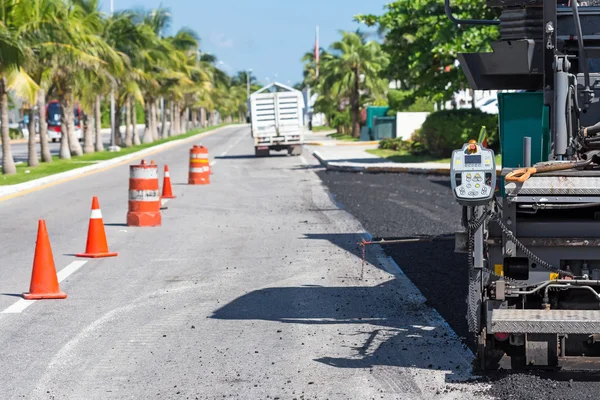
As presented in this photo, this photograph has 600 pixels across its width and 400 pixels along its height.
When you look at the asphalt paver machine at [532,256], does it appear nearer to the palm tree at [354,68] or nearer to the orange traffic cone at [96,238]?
the orange traffic cone at [96,238]

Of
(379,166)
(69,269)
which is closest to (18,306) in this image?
(69,269)

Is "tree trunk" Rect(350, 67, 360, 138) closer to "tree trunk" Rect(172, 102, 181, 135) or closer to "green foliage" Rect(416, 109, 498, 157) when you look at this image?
"tree trunk" Rect(172, 102, 181, 135)

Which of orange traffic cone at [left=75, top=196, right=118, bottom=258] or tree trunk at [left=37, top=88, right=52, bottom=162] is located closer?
orange traffic cone at [left=75, top=196, right=118, bottom=258]

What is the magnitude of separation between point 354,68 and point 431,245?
62.7 metres

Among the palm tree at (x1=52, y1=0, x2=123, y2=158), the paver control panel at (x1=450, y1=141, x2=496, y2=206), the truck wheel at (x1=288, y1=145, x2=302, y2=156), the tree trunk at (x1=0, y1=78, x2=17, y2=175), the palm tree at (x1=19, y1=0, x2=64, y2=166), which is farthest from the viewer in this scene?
the truck wheel at (x1=288, y1=145, x2=302, y2=156)

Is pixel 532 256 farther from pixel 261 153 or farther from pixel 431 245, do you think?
pixel 261 153

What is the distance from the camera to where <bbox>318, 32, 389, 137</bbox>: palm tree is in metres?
74.9

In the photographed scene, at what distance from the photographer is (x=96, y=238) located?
13.3 meters

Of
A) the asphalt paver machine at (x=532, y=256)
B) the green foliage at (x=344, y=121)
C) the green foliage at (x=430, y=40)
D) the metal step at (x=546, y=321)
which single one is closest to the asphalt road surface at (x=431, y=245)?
the asphalt paver machine at (x=532, y=256)

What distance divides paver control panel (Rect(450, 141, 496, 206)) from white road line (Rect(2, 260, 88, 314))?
4858mm

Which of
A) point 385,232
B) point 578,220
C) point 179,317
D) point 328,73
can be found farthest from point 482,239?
point 328,73

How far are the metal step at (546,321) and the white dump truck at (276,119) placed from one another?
129ft

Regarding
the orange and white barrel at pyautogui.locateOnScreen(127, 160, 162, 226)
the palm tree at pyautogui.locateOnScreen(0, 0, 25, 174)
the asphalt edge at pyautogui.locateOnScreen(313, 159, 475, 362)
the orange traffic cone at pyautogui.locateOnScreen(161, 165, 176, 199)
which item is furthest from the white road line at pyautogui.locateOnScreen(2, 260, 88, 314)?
the palm tree at pyautogui.locateOnScreen(0, 0, 25, 174)

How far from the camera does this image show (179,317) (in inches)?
368
